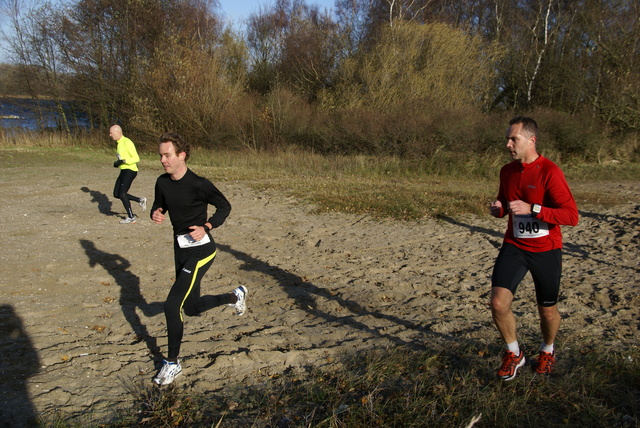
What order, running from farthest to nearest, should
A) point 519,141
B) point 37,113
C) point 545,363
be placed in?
point 37,113 < point 545,363 < point 519,141

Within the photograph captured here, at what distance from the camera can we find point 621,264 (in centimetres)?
753

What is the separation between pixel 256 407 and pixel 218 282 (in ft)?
11.6

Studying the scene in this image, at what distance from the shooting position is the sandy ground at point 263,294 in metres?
4.52

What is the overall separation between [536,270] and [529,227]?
354mm

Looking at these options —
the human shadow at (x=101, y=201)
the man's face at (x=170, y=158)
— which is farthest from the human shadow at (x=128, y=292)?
the human shadow at (x=101, y=201)

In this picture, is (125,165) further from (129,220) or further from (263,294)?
(263,294)

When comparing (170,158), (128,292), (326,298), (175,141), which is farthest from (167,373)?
(128,292)

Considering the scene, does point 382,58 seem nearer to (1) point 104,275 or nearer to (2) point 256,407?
(1) point 104,275

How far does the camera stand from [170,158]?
14.4 feet

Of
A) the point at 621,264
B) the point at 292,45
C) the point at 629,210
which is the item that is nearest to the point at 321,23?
the point at 292,45

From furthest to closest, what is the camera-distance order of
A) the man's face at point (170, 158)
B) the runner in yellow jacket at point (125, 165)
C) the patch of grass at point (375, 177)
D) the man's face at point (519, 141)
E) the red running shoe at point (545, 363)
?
the patch of grass at point (375, 177), the runner in yellow jacket at point (125, 165), the man's face at point (170, 158), the red running shoe at point (545, 363), the man's face at point (519, 141)

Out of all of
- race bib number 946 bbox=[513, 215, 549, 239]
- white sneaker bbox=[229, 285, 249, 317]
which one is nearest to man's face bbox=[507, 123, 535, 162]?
race bib number 946 bbox=[513, 215, 549, 239]

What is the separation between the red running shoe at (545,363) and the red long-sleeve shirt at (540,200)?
98cm

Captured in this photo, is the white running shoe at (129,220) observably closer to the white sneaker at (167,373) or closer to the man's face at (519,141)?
the white sneaker at (167,373)
